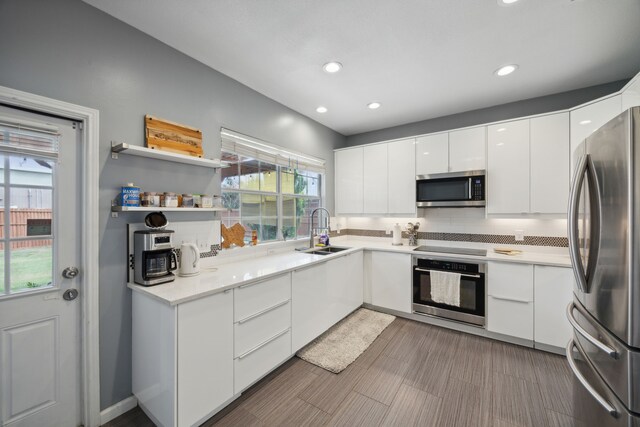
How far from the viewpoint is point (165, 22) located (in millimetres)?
1772

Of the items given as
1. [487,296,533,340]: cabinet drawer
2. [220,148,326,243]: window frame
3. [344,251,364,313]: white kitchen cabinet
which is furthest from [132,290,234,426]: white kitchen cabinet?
[487,296,533,340]: cabinet drawer

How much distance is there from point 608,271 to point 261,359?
211 cm

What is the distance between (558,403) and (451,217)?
2102mm

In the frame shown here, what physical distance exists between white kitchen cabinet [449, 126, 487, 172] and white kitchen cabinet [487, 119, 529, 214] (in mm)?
69

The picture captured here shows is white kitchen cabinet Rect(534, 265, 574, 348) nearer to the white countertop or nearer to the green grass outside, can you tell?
the white countertop

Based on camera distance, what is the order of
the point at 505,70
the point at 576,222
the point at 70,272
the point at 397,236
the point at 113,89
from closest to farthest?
the point at 576,222 → the point at 70,272 → the point at 113,89 → the point at 505,70 → the point at 397,236

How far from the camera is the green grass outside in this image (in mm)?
1428

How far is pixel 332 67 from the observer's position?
2.30 metres

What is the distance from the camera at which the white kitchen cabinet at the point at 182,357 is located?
1476mm

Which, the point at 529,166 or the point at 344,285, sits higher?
the point at 529,166

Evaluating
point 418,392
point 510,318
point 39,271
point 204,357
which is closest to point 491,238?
point 510,318

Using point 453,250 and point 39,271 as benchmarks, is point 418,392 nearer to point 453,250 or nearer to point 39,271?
point 453,250

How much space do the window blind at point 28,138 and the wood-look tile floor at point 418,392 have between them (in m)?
1.79

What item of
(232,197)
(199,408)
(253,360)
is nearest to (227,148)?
(232,197)
